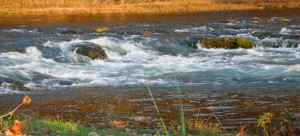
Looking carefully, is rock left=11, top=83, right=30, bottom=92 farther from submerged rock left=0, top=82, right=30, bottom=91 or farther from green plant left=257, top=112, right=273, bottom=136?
green plant left=257, top=112, right=273, bottom=136

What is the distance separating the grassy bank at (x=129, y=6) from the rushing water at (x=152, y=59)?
20.1m

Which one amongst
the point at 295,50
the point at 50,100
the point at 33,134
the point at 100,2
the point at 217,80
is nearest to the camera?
the point at 33,134

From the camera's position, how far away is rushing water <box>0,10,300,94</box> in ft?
57.4

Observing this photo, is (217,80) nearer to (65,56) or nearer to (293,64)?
(293,64)

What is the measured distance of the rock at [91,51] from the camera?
78.6 feet

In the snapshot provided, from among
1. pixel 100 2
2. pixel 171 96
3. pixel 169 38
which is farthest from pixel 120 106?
pixel 100 2

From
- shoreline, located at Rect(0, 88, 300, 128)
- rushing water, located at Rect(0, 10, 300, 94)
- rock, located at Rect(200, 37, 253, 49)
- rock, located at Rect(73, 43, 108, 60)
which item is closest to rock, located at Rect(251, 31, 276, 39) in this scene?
rushing water, located at Rect(0, 10, 300, 94)

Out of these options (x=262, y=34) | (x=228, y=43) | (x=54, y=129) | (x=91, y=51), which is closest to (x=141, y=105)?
(x=54, y=129)

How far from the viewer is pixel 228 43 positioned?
91.9ft

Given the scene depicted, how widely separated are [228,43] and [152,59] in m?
5.76

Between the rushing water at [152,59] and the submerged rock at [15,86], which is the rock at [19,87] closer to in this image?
the submerged rock at [15,86]

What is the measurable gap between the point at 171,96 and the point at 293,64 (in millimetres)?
8580

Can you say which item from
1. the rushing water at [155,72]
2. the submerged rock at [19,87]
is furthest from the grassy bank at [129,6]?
the submerged rock at [19,87]

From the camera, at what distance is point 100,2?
64750 mm
